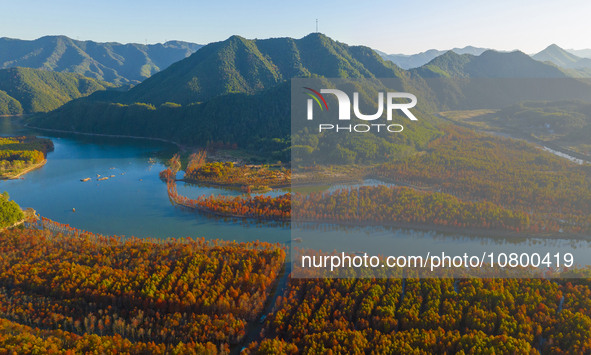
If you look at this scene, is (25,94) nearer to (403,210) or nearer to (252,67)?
(252,67)

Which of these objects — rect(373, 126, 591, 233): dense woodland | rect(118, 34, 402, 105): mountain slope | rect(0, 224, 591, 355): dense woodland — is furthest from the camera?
rect(118, 34, 402, 105): mountain slope

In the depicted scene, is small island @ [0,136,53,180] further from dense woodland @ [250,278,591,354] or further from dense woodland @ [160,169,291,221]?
dense woodland @ [250,278,591,354]

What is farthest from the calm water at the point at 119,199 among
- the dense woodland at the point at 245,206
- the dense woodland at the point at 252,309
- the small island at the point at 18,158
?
the dense woodland at the point at 252,309

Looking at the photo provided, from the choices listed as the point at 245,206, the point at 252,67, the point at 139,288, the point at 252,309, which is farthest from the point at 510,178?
the point at 252,67

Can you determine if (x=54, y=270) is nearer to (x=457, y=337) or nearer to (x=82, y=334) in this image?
(x=82, y=334)

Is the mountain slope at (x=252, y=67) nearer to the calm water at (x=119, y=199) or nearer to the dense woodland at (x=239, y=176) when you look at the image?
the calm water at (x=119, y=199)

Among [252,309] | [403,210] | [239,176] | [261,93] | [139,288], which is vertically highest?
[261,93]

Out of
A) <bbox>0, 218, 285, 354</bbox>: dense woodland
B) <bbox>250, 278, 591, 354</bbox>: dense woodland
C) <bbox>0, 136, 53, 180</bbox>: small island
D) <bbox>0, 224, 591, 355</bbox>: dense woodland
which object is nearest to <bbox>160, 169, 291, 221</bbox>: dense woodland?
<bbox>0, 218, 285, 354</bbox>: dense woodland

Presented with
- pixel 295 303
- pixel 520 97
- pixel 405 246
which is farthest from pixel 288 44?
pixel 295 303

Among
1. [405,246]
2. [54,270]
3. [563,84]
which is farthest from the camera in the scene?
[563,84]
